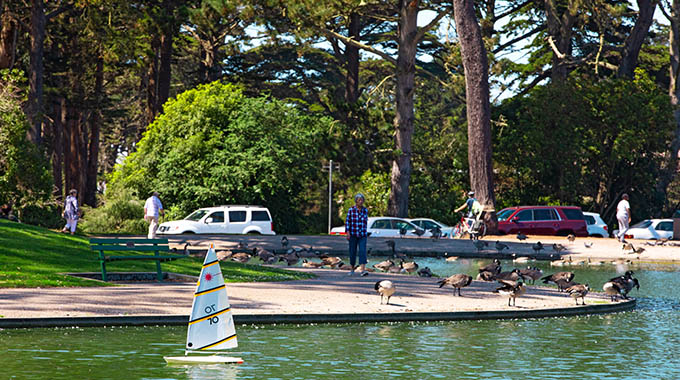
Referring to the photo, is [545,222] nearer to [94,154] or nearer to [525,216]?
[525,216]

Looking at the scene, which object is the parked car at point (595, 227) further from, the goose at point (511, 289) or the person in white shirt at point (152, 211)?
the goose at point (511, 289)

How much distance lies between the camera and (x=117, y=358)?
11.4 meters

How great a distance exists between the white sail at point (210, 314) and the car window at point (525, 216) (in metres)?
31.8

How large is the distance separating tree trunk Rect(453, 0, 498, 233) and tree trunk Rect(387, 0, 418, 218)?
4.87 metres

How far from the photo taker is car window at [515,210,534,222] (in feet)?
136

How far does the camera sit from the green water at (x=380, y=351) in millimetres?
10812

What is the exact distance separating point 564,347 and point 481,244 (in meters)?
19.0

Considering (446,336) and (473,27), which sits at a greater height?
(473,27)

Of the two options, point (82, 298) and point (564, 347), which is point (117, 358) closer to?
point (82, 298)

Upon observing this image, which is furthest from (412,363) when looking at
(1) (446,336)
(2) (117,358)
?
(2) (117,358)

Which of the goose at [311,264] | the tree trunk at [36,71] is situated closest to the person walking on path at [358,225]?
the goose at [311,264]

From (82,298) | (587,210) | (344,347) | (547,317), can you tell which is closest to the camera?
(344,347)

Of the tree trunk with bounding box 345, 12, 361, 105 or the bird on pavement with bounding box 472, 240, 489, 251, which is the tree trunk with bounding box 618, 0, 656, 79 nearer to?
the tree trunk with bounding box 345, 12, 361, 105

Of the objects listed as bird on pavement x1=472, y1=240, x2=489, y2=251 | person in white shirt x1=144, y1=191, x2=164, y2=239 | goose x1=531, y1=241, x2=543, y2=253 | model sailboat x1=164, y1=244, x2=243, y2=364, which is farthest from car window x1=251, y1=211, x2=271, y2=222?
model sailboat x1=164, y1=244, x2=243, y2=364
